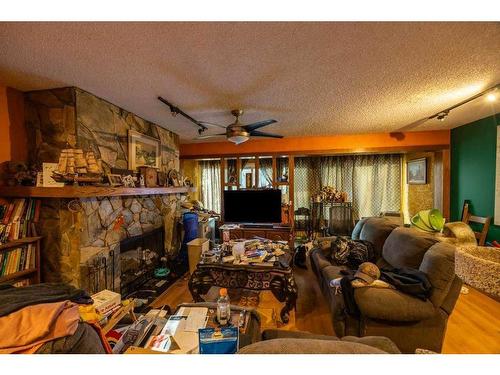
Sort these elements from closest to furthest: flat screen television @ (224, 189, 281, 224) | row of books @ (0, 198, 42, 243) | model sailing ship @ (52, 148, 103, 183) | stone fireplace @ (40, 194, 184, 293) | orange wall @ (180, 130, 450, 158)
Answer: row of books @ (0, 198, 42, 243) < model sailing ship @ (52, 148, 103, 183) < stone fireplace @ (40, 194, 184, 293) < orange wall @ (180, 130, 450, 158) < flat screen television @ (224, 189, 281, 224)

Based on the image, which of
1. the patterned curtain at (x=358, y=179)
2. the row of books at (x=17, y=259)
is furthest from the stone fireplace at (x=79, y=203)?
the patterned curtain at (x=358, y=179)

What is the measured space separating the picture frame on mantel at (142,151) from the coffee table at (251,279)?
1.59m

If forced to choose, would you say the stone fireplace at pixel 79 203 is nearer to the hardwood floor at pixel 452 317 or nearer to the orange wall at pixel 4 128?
the orange wall at pixel 4 128

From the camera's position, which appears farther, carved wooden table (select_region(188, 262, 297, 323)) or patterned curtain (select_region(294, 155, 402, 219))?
patterned curtain (select_region(294, 155, 402, 219))

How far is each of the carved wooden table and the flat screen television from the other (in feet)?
5.73

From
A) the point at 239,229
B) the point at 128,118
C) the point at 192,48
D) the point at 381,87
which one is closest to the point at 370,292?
the point at 381,87

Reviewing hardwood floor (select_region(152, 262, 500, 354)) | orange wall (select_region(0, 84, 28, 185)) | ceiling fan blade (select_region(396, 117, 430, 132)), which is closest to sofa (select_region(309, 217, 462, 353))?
hardwood floor (select_region(152, 262, 500, 354))

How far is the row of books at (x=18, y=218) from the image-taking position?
1.72m

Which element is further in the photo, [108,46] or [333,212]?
[333,212]

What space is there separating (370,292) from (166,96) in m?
2.53

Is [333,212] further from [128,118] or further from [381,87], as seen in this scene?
[128,118]

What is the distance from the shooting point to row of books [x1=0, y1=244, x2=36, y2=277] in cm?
167

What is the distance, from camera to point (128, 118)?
2654 mm

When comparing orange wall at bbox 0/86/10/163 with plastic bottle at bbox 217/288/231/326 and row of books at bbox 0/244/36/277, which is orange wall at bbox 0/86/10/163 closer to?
row of books at bbox 0/244/36/277
